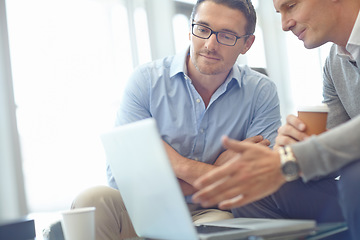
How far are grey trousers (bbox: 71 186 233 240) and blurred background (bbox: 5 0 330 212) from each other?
195 cm

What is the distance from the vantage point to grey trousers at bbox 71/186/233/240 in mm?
1550

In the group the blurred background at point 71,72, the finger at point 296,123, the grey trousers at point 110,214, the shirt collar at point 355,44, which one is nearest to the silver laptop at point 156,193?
the finger at point 296,123

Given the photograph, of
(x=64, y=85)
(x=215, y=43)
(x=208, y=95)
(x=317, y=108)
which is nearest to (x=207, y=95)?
(x=208, y=95)

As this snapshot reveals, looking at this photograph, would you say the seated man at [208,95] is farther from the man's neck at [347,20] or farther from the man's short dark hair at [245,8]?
the man's neck at [347,20]

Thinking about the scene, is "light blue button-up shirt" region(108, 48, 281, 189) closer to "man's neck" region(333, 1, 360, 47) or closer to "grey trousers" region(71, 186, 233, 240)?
"grey trousers" region(71, 186, 233, 240)

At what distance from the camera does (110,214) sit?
1599 millimetres

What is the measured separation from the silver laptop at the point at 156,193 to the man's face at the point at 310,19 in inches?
33.5

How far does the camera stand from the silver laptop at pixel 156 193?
91cm

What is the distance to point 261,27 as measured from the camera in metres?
5.68

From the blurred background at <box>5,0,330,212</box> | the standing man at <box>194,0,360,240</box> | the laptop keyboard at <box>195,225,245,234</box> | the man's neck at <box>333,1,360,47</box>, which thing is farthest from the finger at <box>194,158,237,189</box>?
the blurred background at <box>5,0,330,212</box>

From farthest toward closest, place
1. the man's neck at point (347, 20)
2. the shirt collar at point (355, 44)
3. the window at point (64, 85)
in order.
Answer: the window at point (64, 85) → the man's neck at point (347, 20) → the shirt collar at point (355, 44)

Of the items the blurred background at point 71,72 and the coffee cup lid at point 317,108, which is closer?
the coffee cup lid at point 317,108

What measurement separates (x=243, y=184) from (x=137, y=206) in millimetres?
338

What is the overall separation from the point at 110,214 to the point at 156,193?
675 mm
